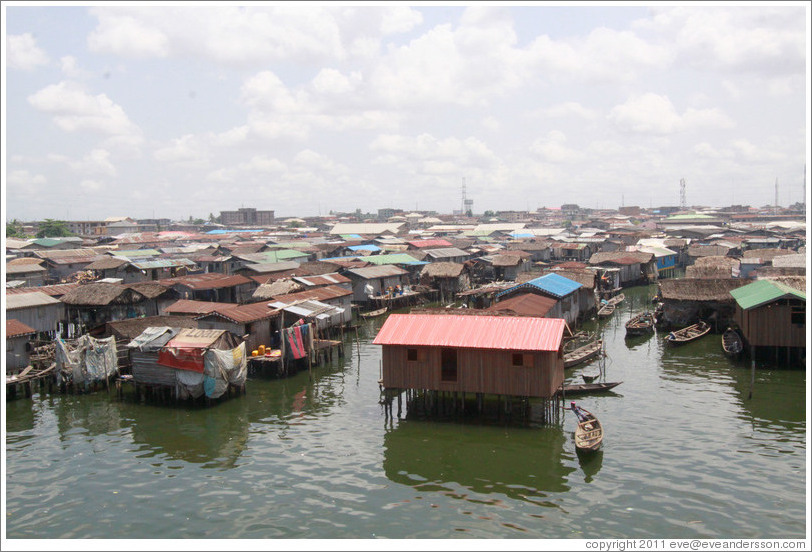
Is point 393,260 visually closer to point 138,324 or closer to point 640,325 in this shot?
point 640,325

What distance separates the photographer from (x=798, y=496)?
19188 mm

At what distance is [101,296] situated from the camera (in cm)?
4366

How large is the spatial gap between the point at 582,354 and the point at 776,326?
33.5 ft

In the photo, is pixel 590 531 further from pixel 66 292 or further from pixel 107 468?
pixel 66 292

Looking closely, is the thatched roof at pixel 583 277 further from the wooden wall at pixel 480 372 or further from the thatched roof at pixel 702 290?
Result: the wooden wall at pixel 480 372

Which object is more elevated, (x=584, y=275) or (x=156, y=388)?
(x=584, y=275)

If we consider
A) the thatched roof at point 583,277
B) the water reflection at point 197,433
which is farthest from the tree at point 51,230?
the thatched roof at point 583,277

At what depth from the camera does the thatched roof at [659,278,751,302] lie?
4322 centimetres

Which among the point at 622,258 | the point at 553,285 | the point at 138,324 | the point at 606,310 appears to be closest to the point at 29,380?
the point at 138,324

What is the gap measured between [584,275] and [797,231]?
231 feet

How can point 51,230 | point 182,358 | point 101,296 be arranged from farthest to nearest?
point 51,230
point 101,296
point 182,358

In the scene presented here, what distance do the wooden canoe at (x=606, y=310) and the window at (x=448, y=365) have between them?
27846 millimetres

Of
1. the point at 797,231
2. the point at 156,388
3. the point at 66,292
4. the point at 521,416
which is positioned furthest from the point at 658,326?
the point at 797,231

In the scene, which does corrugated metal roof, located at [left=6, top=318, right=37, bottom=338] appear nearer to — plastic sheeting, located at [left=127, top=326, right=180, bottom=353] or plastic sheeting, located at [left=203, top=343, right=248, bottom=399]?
plastic sheeting, located at [left=127, top=326, right=180, bottom=353]
